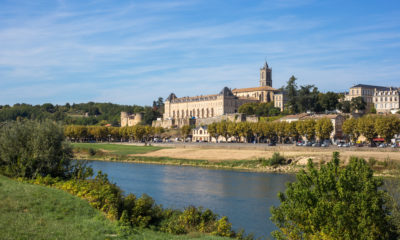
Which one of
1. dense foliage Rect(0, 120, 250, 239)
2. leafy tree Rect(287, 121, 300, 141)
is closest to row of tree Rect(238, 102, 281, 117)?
leafy tree Rect(287, 121, 300, 141)

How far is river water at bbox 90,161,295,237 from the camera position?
19272mm

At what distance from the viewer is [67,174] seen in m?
18.0

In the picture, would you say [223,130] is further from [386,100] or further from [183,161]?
[386,100]

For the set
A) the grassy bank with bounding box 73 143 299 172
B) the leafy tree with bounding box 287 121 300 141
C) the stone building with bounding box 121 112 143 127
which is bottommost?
the grassy bank with bounding box 73 143 299 172

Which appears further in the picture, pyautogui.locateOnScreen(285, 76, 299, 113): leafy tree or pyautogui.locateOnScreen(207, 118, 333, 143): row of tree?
pyautogui.locateOnScreen(285, 76, 299, 113): leafy tree

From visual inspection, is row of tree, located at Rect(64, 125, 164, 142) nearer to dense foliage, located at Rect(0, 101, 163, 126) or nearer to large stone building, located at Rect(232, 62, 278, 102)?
dense foliage, located at Rect(0, 101, 163, 126)

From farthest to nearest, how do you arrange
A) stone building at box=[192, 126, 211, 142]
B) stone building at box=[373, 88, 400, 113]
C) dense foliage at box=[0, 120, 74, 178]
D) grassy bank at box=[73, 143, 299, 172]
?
stone building at box=[373, 88, 400, 113] → stone building at box=[192, 126, 211, 142] → grassy bank at box=[73, 143, 299, 172] → dense foliage at box=[0, 120, 74, 178]

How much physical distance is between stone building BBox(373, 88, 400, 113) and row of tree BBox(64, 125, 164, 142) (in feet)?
141

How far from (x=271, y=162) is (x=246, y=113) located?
47.6 metres

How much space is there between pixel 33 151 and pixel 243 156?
29949mm

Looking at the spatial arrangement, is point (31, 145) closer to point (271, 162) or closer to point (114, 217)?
point (114, 217)

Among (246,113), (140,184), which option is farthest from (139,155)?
(246,113)

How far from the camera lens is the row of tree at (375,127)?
45.2 meters

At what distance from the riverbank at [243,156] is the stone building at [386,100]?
4133 cm
